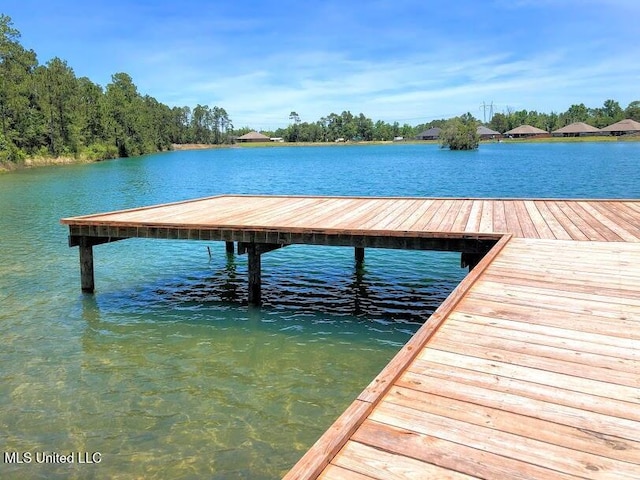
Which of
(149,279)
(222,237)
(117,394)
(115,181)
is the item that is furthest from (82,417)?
(115,181)

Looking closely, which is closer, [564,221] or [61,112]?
[564,221]

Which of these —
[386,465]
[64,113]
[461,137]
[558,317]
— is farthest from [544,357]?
[461,137]

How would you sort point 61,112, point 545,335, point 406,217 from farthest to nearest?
point 61,112
point 406,217
point 545,335

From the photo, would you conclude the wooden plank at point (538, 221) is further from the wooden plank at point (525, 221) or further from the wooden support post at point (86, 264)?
the wooden support post at point (86, 264)

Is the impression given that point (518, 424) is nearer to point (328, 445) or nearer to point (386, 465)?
point (386, 465)

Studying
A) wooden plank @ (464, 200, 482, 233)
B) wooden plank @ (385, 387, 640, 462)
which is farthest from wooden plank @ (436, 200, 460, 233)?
wooden plank @ (385, 387, 640, 462)

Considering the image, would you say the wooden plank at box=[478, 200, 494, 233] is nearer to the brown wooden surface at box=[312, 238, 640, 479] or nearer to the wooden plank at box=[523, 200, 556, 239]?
the wooden plank at box=[523, 200, 556, 239]

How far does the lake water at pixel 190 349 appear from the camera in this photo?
5410 millimetres

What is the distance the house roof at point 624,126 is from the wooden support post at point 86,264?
152097mm

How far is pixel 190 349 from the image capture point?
7.93 meters

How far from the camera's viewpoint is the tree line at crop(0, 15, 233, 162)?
59.5 meters

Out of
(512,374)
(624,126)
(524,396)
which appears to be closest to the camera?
(524,396)

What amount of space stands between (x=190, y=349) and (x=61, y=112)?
245 ft

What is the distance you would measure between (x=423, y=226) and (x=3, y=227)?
Answer: 17.7 m
